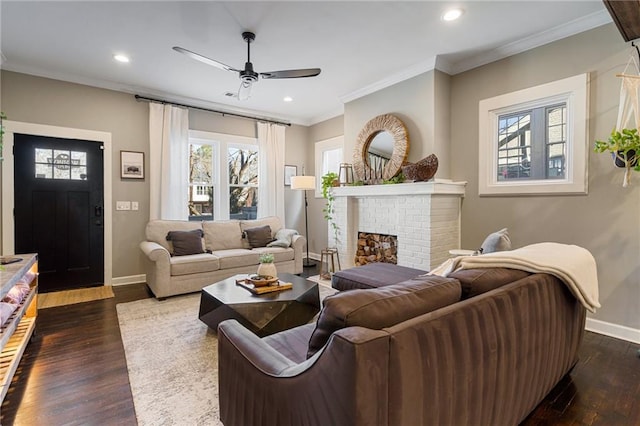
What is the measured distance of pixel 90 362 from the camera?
2.27 metres

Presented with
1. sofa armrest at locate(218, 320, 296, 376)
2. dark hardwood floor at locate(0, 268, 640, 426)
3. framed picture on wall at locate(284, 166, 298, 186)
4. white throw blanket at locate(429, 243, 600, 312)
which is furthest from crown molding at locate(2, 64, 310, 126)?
white throw blanket at locate(429, 243, 600, 312)

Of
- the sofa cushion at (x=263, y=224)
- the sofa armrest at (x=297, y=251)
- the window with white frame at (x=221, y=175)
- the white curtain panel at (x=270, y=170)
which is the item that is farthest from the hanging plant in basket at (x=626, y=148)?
the window with white frame at (x=221, y=175)

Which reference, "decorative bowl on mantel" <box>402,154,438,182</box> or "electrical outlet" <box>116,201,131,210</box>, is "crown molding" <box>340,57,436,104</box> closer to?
"decorative bowl on mantel" <box>402,154,438,182</box>

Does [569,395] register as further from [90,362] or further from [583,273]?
[90,362]

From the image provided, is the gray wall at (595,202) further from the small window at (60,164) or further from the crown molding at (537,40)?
the small window at (60,164)

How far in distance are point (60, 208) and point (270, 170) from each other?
3063mm

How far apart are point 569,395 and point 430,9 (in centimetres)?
302

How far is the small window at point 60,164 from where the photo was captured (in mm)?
3908

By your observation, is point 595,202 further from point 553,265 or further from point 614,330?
point 553,265

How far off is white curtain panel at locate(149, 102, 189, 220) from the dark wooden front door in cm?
66

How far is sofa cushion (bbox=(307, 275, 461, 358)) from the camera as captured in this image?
985 millimetres

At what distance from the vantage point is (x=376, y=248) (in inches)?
170

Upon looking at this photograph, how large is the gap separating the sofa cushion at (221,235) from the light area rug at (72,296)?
136 cm

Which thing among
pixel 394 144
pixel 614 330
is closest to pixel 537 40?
pixel 394 144
